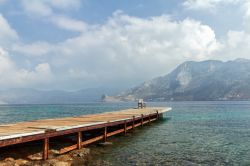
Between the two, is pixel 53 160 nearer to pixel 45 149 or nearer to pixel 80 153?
pixel 45 149

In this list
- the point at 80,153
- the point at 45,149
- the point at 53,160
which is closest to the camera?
the point at 53,160

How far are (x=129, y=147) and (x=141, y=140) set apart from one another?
4388mm

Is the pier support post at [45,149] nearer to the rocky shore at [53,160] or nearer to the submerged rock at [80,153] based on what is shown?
the rocky shore at [53,160]

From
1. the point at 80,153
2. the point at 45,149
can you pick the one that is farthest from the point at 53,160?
the point at 80,153

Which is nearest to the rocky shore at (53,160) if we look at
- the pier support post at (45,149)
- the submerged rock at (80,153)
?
the submerged rock at (80,153)

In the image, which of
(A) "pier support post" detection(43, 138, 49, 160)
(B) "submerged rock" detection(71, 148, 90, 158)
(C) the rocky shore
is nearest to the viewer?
(C) the rocky shore

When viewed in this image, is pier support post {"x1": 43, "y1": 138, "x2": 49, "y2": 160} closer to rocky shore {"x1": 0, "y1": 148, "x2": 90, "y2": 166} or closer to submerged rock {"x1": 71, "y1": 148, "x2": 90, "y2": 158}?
rocky shore {"x1": 0, "y1": 148, "x2": 90, "y2": 166}

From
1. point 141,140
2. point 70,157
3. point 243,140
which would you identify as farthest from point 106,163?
point 243,140

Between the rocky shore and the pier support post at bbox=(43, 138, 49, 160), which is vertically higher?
the pier support post at bbox=(43, 138, 49, 160)

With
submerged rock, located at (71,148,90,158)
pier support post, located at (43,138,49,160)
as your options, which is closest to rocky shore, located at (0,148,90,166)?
submerged rock, located at (71,148,90,158)

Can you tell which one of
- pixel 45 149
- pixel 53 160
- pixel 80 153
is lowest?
pixel 80 153

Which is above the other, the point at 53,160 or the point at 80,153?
the point at 53,160

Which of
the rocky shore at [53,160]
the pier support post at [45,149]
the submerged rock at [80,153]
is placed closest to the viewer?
the rocky shore at [53,160]

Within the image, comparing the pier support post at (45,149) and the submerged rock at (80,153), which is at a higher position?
the pier support post at (45,149)
